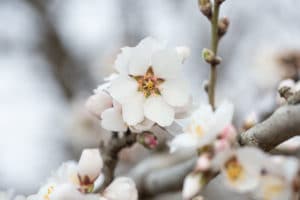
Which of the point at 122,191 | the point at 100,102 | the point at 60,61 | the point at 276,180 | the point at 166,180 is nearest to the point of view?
the point at 276,180

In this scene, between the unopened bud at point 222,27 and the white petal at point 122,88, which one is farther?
the unopened bud at point 222,27

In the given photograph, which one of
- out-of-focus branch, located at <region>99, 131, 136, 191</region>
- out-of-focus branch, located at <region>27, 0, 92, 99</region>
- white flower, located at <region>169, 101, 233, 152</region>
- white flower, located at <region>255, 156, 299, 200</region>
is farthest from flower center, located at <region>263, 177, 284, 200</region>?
out-of-focus branch, located at <region>27, 0, 92, 99</region>

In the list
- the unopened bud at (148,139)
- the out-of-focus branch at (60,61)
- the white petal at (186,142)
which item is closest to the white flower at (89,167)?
the unopened bud at (148,139)

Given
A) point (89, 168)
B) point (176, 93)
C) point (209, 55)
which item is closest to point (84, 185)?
point (89, 168)

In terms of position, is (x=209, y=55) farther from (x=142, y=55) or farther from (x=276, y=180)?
(x=276, y=180)

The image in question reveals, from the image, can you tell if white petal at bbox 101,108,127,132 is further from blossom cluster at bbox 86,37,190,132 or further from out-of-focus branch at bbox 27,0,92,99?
out-of-focus branch at bbox 27,0,92,99

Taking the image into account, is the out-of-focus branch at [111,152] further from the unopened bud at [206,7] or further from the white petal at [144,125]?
the unopened bud at [206,7]
